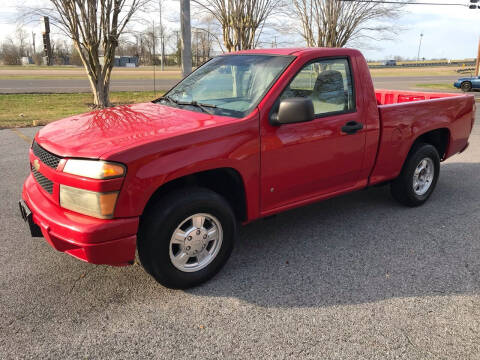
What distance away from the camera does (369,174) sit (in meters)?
4.25

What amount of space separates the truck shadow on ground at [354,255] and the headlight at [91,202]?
0.96 meters

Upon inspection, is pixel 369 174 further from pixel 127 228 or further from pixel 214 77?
pixel 127 228

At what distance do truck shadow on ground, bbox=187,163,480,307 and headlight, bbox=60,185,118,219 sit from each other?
3.14ft

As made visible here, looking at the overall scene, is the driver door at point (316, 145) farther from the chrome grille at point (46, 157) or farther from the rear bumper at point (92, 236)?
the chrome grille at point (46, 157)

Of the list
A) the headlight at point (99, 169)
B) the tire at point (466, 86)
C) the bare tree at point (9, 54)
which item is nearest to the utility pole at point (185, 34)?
the headlight at point (99, 169)

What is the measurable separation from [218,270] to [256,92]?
5.00 ft

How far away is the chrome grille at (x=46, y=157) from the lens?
2875mm

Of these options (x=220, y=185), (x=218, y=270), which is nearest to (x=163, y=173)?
(x=220, y=185)

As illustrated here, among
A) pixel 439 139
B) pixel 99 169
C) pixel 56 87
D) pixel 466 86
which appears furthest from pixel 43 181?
pixel 466 86

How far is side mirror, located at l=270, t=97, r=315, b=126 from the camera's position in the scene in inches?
124

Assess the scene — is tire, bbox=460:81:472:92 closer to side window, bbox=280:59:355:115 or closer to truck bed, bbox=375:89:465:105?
truck bed, bbox=375:89:465:105

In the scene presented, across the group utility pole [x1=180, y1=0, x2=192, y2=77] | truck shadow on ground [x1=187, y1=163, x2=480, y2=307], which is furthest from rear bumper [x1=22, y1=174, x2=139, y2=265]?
utility pole [x1=180, y1=0, x2=192, y2=77]

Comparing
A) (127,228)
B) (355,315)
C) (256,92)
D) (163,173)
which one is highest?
(256,92)

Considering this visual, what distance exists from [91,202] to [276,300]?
4.88 feet
